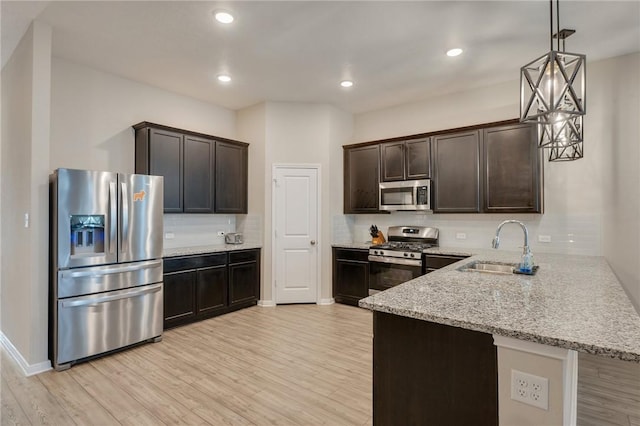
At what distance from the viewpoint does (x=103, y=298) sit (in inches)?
123

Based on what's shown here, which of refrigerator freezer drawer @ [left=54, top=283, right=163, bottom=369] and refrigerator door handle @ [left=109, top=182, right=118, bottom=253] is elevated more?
refrigerator door handle @ [left=109, top=182, right=118, bottom=253]

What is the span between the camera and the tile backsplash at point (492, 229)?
12.3 ft

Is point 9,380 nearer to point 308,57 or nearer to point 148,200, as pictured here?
point 148,200

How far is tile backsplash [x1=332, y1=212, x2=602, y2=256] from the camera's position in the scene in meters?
3.75

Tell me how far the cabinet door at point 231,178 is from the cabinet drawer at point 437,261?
9.19ft

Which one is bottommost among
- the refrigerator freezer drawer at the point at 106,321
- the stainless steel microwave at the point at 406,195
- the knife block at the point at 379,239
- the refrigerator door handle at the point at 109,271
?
the refrigerator freezer drawer at the point at 106,321

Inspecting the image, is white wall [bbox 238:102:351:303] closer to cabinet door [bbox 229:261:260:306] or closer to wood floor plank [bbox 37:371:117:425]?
cabinet door [bbox 229:261:260:306]

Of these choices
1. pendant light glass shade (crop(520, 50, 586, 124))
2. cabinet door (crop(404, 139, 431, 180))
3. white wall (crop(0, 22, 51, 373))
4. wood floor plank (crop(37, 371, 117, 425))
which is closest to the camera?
pendant light glass shade (crop(520, 50, 586, 124))

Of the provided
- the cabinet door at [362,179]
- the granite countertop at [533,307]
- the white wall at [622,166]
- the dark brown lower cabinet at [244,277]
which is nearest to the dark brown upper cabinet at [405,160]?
the cabinet door at [362,179]

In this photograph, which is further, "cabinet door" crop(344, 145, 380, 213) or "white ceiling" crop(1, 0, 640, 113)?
"cabinet door" crop(344, 145, 380, 213)

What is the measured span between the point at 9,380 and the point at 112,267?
112 centimetres

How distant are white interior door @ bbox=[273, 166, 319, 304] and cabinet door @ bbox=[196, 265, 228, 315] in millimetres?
827

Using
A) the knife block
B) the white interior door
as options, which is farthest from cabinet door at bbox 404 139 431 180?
the white interior door

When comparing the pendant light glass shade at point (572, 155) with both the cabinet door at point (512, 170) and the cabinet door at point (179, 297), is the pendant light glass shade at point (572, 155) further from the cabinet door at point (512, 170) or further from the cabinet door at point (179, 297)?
the cabinet door at point (179, 297)
